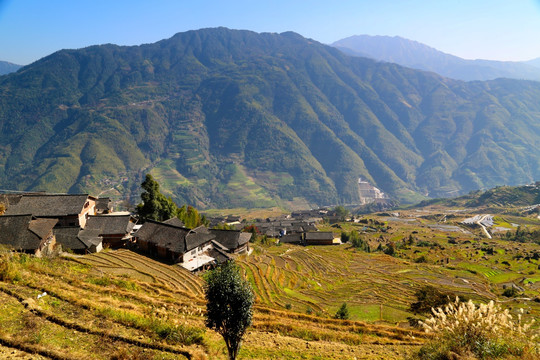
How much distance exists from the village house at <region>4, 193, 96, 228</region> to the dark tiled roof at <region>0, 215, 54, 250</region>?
32.4 ft

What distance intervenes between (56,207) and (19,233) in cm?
1350

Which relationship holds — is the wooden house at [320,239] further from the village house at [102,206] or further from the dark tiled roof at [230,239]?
the village house at [102,206]

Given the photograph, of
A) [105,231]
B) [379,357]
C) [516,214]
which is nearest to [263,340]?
[379,357]

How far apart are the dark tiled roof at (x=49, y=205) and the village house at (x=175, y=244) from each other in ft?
35.0

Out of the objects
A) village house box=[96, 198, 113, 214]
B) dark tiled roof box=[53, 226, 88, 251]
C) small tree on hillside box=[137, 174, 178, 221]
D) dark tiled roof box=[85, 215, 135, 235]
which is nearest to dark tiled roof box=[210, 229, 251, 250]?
small tree on hillside box=[137, 174, 178, 221]

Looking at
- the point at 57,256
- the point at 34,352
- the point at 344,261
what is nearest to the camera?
the point at 34,352

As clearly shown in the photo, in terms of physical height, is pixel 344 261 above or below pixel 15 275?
below

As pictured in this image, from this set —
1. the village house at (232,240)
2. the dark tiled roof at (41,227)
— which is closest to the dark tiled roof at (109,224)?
the dark tiled roof at (41,227)

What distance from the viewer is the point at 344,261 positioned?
84000mm

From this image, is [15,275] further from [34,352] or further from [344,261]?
[344,261]

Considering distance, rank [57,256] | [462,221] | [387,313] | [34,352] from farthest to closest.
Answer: [462,221], [387,313], [57,256], [34,352]

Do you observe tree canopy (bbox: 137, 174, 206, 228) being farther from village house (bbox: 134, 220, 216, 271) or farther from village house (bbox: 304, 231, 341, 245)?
village house (bbox: 304, 231, 341, 245)

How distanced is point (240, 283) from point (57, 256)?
32.0 m

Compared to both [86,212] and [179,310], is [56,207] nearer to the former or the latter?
[86,212]
